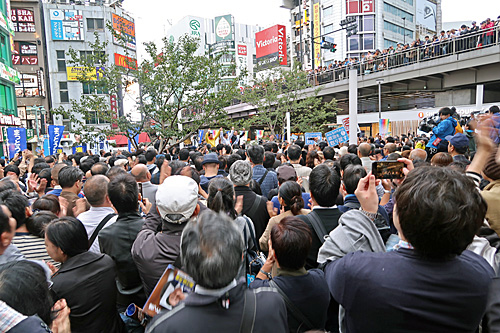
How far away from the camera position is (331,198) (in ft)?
9.39

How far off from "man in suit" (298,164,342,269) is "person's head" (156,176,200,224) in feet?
3.19

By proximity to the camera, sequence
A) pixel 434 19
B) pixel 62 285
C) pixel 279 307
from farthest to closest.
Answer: pixel 434 19, pixel 62 285, pixel 279 307

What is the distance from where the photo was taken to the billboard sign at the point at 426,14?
5878 centimetres

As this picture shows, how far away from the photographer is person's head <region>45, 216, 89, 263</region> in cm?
231

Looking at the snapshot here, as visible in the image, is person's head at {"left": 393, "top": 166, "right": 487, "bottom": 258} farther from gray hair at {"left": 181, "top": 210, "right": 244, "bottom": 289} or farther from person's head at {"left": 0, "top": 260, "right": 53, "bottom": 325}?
person's head at {"left": 0, "top": 260, "right": 53, "bottom": 325}

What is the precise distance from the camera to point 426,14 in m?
60.7

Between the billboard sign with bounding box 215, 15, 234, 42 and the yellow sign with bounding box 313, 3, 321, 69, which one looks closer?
the yellow sign with bounding box 313, 3, 321, 69

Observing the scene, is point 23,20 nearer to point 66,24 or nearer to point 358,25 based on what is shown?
point 66,24

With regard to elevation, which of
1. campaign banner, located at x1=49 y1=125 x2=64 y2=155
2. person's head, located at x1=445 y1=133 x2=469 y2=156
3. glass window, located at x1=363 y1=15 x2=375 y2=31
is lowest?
person's head, located at x1=445 y1=133 x2=469 y2=156

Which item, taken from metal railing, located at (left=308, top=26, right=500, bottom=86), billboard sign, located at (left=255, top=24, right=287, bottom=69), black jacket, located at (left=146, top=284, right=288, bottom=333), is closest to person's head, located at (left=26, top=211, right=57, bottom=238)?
black jacket, located at (left=146, top=284, right=288, bottom=333)

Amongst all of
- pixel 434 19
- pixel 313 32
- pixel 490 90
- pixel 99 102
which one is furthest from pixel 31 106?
pixel 434 19

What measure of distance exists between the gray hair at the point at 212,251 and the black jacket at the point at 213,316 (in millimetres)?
73

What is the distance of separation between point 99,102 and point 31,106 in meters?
33.9

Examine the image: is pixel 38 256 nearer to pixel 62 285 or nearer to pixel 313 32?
pixel 62 285
